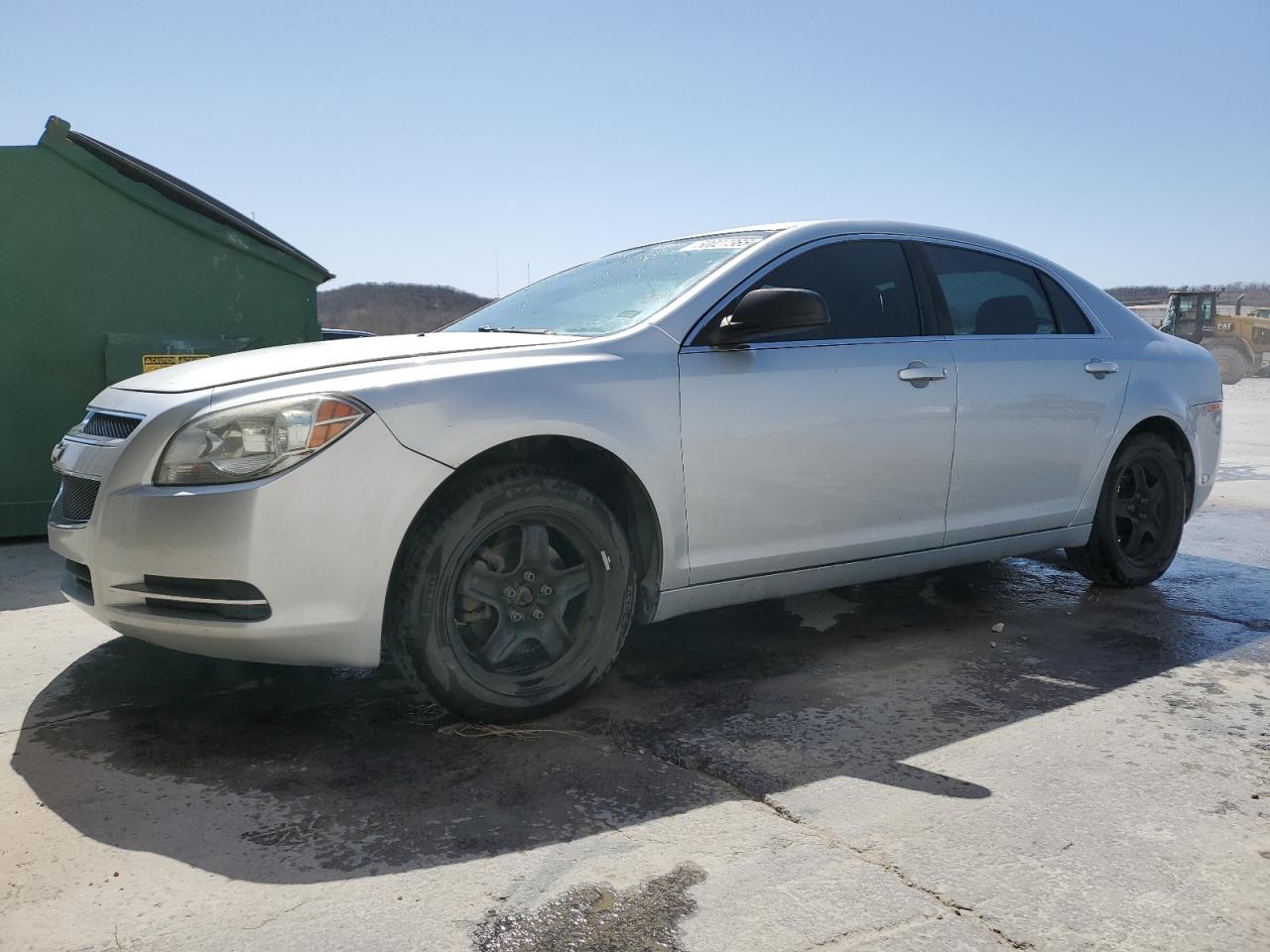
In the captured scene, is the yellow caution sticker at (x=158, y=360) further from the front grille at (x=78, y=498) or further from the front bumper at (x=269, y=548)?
the front bumper at (x=269, y=548)

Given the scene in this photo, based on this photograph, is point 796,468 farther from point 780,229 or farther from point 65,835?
point 65,835

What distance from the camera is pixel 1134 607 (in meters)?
4.71

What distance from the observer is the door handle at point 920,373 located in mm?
3918

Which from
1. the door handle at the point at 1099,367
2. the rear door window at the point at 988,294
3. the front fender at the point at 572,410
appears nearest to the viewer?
the front fender at the point at 572,410

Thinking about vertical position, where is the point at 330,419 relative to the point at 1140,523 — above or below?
above

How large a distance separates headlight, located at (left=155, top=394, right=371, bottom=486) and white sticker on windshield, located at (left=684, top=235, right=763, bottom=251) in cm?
162

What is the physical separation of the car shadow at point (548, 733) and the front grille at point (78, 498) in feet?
2.05

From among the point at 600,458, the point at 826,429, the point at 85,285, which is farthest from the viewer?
the point at 85,285

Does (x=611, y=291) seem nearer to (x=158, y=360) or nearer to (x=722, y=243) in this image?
(x=722, y=243)

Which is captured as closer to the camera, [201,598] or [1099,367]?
[201,598]

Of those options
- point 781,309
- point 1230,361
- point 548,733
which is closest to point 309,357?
point 548,733

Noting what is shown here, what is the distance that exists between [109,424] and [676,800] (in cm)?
199

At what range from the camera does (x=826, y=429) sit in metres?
3.68

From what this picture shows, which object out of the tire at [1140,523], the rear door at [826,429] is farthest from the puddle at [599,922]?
the tire at [1140,523]
